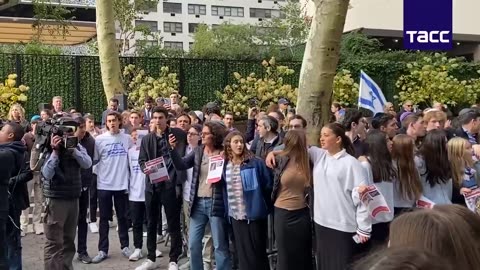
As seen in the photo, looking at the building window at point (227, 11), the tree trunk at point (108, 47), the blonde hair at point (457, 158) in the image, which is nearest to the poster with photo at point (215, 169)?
the blonde hair at point (457, 158)

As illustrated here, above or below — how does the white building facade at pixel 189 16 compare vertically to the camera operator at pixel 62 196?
above

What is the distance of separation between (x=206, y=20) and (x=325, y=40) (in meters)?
89.6

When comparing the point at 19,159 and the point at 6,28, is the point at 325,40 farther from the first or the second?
the point at 6,28

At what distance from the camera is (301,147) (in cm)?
598

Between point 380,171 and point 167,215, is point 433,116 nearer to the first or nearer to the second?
point 380,171

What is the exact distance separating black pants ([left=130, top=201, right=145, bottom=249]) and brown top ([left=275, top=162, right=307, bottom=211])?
8.54 feet

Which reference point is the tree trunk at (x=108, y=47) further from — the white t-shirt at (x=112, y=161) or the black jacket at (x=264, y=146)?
the black jacket at (x=264, y=146)

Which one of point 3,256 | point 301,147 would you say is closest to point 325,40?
point 301,147

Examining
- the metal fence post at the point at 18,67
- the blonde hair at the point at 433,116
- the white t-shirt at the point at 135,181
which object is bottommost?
the white t-shirt at the point at 135,181

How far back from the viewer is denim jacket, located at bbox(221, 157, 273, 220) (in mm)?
6250

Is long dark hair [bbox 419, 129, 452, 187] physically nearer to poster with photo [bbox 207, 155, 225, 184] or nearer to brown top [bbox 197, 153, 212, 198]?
poster with photo [bbox 207, 155, 225, 184]

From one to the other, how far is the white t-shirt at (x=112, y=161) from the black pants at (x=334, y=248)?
3.32 metres

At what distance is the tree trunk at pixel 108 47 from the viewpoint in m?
14.2

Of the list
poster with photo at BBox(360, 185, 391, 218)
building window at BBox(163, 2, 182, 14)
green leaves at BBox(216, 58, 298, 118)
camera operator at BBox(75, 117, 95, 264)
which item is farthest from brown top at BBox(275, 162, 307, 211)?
building window at BBox(163, 2, 182, 14)
